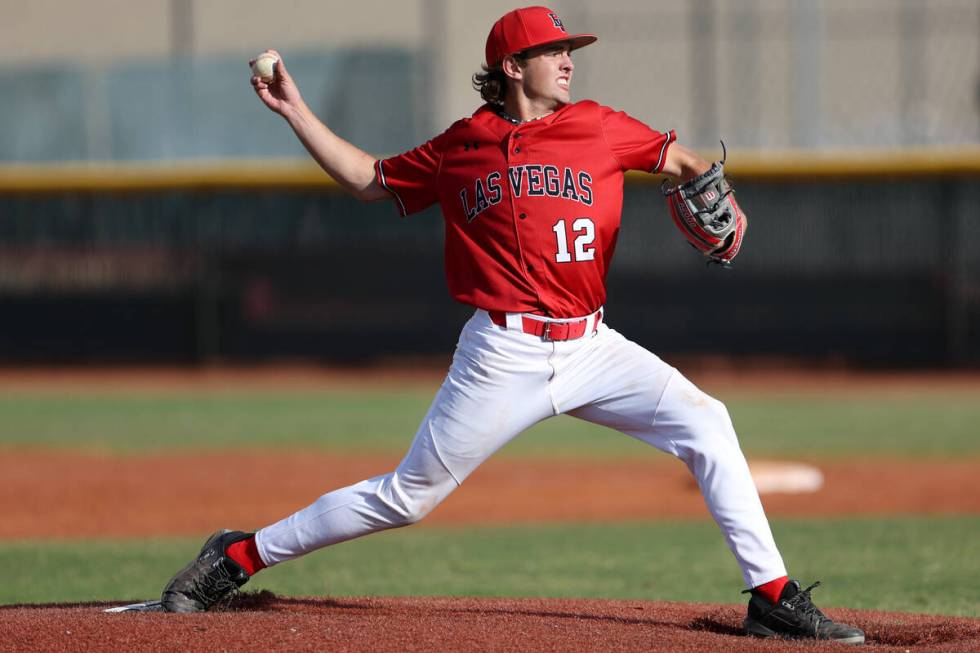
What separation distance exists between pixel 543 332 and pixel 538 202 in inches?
14.9

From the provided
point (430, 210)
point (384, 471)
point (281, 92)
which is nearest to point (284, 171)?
point (430, 210)

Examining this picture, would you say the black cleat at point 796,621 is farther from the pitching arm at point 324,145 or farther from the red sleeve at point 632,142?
the pitching arm at point 324,145

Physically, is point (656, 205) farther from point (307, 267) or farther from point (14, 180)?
point (14, 180)

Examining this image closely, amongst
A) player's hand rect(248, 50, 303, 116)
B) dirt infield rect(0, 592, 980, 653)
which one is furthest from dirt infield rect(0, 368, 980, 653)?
player's hand rect(248, 50, 303, 116)

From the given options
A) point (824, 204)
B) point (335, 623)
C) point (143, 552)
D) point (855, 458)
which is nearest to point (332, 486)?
point (143, 552)

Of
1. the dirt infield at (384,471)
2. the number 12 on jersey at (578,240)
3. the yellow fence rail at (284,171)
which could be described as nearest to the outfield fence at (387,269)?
the yellow fence rail at (284,171)

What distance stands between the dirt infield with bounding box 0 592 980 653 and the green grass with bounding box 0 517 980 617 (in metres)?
0.85

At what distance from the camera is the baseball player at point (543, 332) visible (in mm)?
3881

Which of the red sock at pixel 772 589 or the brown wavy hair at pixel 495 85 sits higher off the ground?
the brown wavy hair at pixel 495 85

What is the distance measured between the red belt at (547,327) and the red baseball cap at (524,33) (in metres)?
0.79

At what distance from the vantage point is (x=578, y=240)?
3936mm

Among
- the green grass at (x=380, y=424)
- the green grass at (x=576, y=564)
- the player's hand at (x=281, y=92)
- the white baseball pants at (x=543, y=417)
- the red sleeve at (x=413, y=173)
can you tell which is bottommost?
the green grass at (x=380, y=424)

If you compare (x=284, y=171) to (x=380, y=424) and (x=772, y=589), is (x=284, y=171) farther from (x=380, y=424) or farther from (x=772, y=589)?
(x=772, y=589)

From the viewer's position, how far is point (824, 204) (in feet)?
50.4
